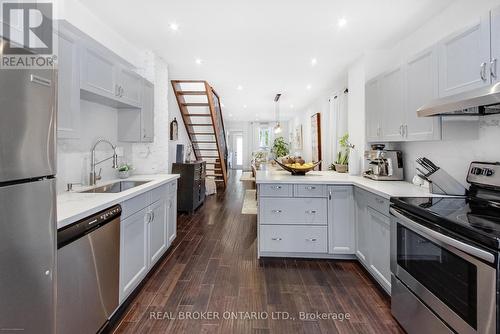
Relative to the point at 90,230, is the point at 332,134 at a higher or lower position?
higher

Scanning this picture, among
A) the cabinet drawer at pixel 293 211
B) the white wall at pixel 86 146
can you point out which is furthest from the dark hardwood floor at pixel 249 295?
the white wall at pixel 86 146

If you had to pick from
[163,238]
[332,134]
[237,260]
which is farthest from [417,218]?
[332,134]

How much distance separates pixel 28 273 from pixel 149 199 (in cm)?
140

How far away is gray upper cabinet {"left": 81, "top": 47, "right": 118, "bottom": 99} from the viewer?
204 cm

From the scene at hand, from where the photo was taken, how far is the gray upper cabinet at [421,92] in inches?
78.8

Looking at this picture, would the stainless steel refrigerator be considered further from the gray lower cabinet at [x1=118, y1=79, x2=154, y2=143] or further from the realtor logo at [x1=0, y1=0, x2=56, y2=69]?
the gray lower cabinet at [x1=118, y1=79, x2=154, y2=143]

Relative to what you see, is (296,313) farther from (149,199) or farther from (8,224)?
(8,224)

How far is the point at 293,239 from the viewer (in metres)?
2.81

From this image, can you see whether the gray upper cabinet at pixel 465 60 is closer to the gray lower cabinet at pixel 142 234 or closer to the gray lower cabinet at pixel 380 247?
the gray lower cabinet at pixel 380 247

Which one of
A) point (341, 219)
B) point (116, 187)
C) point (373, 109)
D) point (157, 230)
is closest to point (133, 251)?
point (157, 230)

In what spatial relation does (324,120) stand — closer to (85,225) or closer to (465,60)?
(465,60)

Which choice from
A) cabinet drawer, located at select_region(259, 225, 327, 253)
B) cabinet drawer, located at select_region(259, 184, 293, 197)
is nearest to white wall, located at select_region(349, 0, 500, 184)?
cabinet drawer, located at select_region(259, 225, 327, 253)

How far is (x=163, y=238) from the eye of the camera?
2783 mm

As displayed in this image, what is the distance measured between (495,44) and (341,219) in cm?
→ 191
